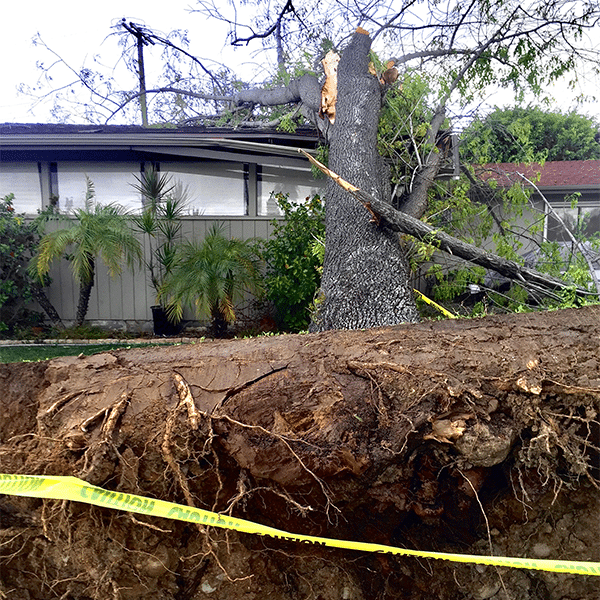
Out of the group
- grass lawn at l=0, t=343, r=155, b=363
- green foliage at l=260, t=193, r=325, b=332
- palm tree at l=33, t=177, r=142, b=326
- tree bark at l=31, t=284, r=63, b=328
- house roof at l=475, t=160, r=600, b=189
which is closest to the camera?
grass lawn at l=0, t=343, r=155, b=363

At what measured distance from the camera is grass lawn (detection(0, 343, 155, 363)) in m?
4.38

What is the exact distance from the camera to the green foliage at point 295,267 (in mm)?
6090

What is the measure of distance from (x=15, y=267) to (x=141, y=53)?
157 inches

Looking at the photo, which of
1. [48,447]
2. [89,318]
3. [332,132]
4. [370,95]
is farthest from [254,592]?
[89,318]

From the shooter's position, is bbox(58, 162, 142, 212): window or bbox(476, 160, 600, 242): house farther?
bbox(476, 160, 600, 242): house

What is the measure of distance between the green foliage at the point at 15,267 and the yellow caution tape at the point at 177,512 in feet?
17.4

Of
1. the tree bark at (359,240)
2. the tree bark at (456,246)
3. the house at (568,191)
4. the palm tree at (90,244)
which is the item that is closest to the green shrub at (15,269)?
the palm tree at (90,244)

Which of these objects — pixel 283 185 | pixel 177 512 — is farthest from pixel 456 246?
pixel 283 185

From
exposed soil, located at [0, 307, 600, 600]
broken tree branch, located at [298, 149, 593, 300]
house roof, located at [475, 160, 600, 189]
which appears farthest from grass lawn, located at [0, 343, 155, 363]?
house roof, located at [475, 160, 600, 189]

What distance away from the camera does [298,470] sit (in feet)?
6.09

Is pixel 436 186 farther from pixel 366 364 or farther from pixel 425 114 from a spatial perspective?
pixel 366 364

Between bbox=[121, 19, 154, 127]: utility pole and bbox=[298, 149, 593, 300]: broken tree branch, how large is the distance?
154 inches

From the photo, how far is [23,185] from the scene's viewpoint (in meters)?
7.90

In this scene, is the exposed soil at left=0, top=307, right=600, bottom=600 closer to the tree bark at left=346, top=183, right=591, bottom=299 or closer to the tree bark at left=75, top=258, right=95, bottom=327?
the tree bark at left=346, top=183, right=591, bottom=299
